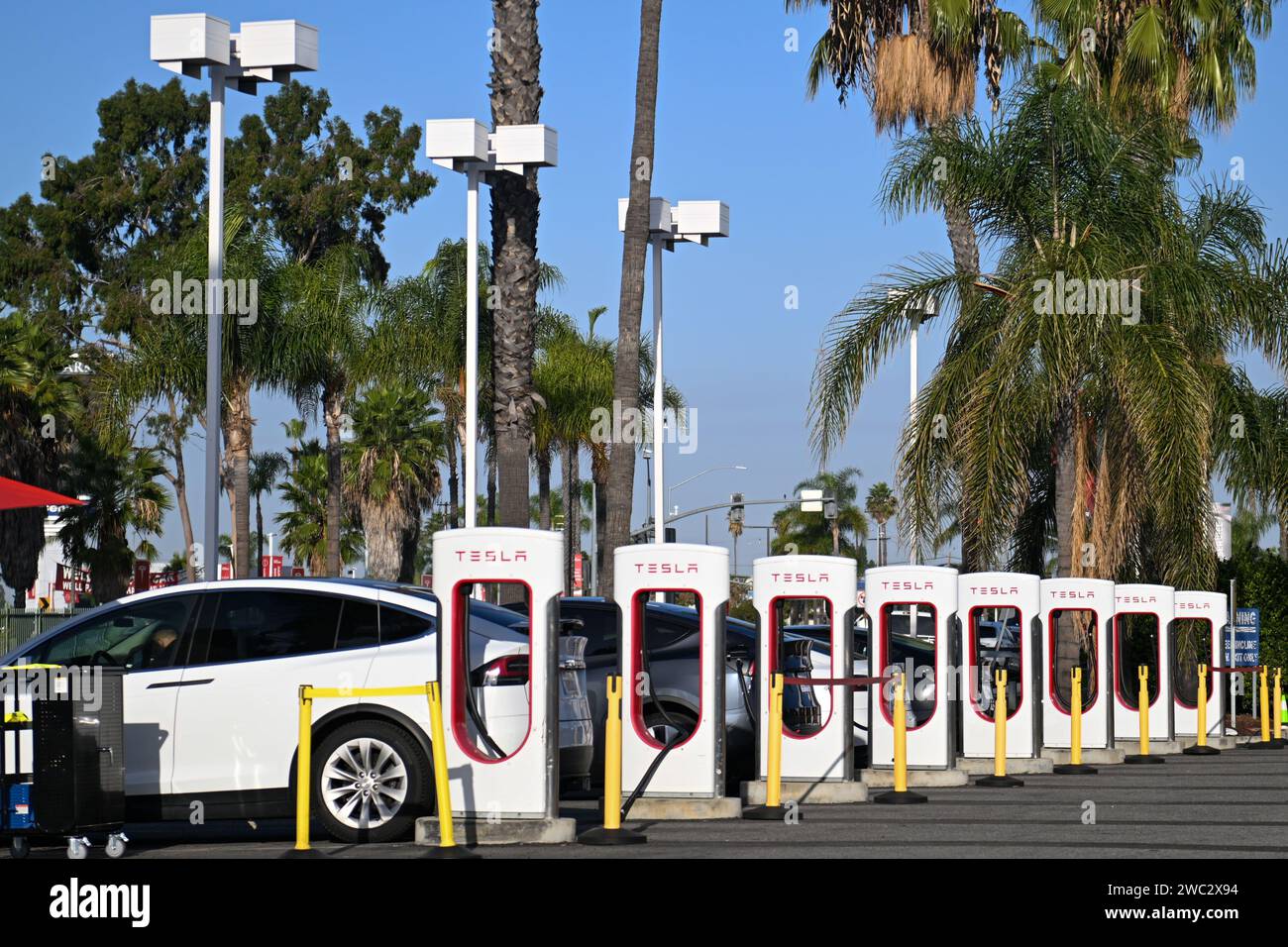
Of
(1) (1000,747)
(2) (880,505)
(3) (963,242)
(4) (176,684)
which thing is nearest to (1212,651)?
(3) (963,242)

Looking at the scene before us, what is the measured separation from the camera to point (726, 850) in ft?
35.0

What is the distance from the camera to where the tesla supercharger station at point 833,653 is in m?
14.0

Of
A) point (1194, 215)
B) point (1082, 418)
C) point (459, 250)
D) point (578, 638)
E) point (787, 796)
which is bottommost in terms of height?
point (787, 796)

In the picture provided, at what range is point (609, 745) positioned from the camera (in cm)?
1084

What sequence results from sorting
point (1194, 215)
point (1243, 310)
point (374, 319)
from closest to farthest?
point (1243, 310)
point (1194, 215)
point (374, 319)

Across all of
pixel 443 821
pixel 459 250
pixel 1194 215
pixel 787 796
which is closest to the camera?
pixel 443 821

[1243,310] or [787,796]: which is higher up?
[1243,310]

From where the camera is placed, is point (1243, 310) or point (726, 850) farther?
point (1243, 310)

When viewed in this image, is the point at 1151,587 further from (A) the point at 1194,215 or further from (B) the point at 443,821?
(B) the point at 443,821

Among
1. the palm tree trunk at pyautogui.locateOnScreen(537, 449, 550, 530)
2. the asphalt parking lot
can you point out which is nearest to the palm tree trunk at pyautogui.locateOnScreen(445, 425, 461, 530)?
the palm tree trunk at pyautogui.locateOnScreen(537, 449, 550, 530)

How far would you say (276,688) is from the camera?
11.3 m

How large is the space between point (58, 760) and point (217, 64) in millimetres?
10188
